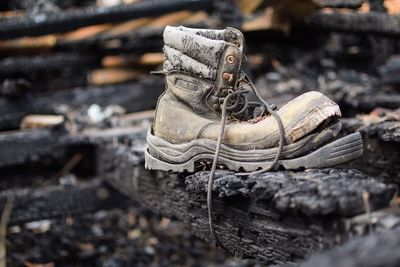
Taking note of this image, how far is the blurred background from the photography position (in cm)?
680

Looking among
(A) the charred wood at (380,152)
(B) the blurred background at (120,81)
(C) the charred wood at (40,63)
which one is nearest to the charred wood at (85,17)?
(B) the blurred background at (120,81)

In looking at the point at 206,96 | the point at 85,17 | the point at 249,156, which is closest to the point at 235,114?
the point at 206,96

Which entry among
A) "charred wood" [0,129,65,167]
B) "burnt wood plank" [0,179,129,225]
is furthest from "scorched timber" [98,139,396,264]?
"charred wood" [0,129,65,167]

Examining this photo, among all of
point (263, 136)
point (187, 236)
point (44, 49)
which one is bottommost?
point (187, 236)

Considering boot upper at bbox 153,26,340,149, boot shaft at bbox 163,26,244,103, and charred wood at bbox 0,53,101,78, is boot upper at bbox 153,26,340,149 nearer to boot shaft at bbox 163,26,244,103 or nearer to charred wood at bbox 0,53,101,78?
boot shaft at bbox 163,26,244,103

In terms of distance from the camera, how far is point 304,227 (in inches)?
114

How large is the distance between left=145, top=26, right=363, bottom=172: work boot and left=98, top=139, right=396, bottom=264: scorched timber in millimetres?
127

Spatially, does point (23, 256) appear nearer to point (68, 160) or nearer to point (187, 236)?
point (68, 160)

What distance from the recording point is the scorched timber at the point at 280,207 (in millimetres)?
2641

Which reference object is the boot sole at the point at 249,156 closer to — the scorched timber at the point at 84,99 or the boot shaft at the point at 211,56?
the boot shaft at the point at 211,56

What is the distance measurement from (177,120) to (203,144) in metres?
0.29

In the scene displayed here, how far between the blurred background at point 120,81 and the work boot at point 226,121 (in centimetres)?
218

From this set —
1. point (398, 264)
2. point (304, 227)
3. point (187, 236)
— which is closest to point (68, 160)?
point (187, 236)

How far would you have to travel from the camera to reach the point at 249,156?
3.45 m
